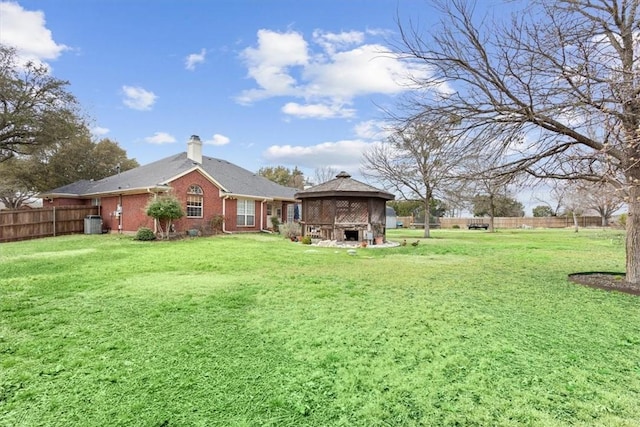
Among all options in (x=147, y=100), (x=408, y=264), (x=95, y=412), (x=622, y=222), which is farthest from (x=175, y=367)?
(x=622, y=222)

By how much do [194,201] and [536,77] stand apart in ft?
51.8

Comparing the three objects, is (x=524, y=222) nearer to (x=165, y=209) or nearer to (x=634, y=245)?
(x=634, y=245)

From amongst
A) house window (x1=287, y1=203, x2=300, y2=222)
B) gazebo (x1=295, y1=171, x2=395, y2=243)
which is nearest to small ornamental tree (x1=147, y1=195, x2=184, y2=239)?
gazebo (x1=295, y1=171, x2=395, y2=243)

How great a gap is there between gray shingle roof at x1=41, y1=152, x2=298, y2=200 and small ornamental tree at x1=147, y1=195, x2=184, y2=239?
4.02ft

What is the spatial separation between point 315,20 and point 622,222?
3403 cm

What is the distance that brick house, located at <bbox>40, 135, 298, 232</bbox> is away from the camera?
55.4ft

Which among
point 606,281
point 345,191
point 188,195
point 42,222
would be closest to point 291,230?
point 345,191

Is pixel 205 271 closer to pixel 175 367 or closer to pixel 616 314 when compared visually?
pixel 175 367

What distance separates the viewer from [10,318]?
4.21 meters

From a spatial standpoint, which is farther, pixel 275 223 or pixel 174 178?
pixel 275 223

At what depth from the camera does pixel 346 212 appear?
15.7 m

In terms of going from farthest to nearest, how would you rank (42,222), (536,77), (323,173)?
1. (323,173)
2. (42,222)
3. (536,77)

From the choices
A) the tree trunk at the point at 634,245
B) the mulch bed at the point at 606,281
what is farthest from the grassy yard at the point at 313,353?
the tree trunk at the point at 634,245

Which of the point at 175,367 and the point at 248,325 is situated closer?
the point at 175,367
